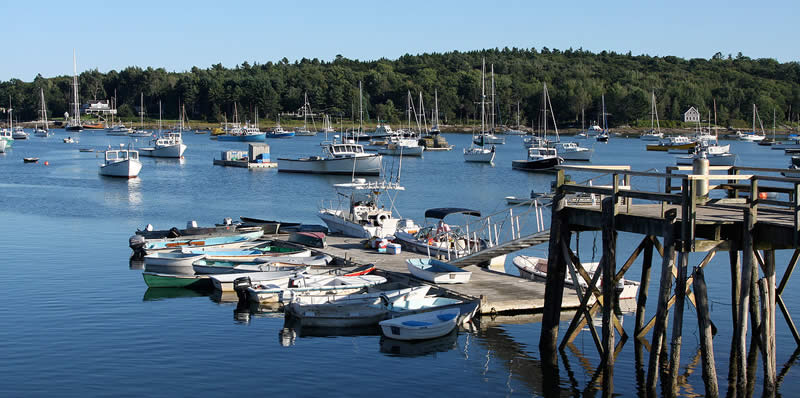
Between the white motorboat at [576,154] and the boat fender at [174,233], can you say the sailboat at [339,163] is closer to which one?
the white motorboat at [576,154]

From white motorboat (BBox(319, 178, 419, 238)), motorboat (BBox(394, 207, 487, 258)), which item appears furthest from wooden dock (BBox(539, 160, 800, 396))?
white motorboat (BBox(319, 178, 419, 238))

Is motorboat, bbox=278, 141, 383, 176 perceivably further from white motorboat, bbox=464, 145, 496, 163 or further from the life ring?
the life ring

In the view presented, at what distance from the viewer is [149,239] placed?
133 feet

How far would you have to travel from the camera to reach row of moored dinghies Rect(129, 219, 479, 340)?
88.0 feet

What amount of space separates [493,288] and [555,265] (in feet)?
21.2

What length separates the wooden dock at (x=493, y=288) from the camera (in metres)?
27.6

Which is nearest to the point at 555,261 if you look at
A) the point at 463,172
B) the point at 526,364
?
the point at 526,364

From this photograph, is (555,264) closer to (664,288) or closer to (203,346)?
(664,288)

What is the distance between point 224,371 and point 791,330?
50.4 ft

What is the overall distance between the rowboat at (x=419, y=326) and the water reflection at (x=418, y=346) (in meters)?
0.14

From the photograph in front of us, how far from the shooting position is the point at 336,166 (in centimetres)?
9056

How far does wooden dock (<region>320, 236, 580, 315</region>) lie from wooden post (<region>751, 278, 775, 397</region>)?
8.42 metres

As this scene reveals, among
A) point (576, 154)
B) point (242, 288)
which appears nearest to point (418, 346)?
point (242, 288)

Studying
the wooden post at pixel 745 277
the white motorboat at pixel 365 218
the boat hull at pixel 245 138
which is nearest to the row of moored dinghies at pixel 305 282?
the white motorboat at pixel 365 218
